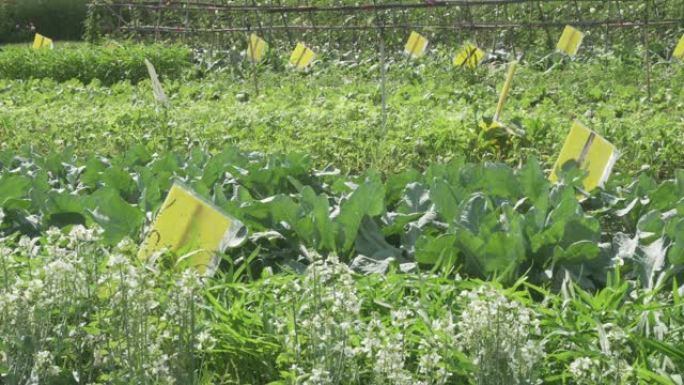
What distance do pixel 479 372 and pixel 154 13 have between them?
13316 millimetres

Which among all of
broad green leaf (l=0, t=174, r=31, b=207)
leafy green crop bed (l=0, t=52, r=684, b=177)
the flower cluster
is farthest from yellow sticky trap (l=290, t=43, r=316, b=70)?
the flower cluster

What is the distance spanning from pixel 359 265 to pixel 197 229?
1.54 ft

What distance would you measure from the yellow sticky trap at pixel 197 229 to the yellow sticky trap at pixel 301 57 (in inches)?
301

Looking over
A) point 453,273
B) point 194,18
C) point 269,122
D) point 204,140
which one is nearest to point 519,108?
point 269,122

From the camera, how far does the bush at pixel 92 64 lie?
10875mm

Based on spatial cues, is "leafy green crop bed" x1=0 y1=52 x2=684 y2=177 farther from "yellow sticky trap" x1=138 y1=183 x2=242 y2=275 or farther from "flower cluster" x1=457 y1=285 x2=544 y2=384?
"flower cluster" x1=457 y1=285 x2=544 y2=384

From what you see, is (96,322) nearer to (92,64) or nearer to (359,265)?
(359,265)

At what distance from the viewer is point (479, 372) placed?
7.13 ft

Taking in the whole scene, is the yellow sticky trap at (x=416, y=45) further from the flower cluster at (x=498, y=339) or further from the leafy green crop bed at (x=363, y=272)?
the flower cluster at (x=498, y=339)

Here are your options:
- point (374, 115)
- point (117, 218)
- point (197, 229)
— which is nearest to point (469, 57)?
point (374, 115)

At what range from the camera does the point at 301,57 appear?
10555mm

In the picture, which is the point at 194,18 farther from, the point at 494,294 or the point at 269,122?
the point at 494,294

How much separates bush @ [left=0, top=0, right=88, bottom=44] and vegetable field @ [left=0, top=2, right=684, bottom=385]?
1550 cm

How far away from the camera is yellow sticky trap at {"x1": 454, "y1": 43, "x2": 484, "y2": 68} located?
9406 mm
